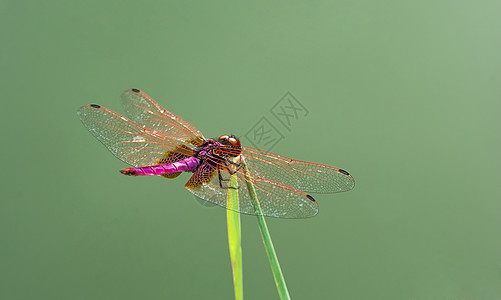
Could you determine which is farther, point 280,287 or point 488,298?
point 488,298

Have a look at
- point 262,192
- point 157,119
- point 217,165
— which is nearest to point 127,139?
point 157,119

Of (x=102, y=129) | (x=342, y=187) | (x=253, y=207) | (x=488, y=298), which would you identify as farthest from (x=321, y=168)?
(x=488, y=298)

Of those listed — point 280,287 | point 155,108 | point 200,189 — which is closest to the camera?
point 280,287

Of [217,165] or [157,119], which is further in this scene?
[157,119]

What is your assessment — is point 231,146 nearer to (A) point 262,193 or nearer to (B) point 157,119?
(A) point 262,193

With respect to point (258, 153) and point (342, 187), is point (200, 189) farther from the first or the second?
point (342, 187)

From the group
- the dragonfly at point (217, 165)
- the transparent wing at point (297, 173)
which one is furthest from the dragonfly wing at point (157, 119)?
the transparent wing at point (297, 173)

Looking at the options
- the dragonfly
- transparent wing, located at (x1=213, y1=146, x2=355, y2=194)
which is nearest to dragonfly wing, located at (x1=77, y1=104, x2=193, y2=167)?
the dragonfly

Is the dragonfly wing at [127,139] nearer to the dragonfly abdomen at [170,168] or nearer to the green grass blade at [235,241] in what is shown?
the dragonfly abdomen at [170,168]
